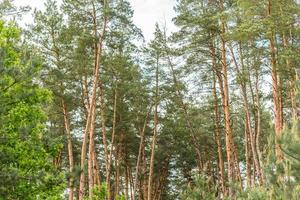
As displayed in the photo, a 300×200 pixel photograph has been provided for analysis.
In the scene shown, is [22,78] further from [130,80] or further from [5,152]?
[130,80]

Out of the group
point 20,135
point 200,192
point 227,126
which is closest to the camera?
point 20,135

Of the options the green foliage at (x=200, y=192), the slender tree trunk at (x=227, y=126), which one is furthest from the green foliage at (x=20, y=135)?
the slender tree trunk at (x=227, y=126)

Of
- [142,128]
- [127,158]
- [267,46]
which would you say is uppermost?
[267,46]

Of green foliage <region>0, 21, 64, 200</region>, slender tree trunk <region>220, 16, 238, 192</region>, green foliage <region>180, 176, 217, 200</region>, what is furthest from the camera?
slender tree trunk <region>220, 16, 238, 192</region>

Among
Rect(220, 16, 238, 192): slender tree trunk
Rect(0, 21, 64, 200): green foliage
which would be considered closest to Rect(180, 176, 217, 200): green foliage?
Rect(220, 16, 238, 192): slender tree trunk

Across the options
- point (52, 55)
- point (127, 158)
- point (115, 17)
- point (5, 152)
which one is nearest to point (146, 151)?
point (127, 158)

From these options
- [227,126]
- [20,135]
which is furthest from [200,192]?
[20,135]

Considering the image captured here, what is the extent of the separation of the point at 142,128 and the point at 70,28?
13.0m

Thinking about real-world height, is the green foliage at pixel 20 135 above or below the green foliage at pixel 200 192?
above

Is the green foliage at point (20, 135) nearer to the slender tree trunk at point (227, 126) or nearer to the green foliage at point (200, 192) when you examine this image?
the green foliage at point (200, 192)

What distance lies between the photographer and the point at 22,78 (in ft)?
35.6

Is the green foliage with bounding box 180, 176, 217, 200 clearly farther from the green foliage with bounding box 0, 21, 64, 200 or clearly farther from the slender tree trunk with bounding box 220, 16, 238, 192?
the green foliage with bounding box 0, 21, 64, 200

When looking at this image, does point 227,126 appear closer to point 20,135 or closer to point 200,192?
point 200,192

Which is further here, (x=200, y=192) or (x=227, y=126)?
(x=227, y=126)
